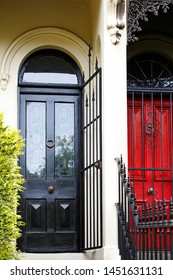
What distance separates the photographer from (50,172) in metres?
10.7

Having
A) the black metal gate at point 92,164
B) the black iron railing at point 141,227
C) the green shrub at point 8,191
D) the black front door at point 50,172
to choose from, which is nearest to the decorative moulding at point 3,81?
the black front door at point 50,172

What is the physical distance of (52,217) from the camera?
10.6 metres

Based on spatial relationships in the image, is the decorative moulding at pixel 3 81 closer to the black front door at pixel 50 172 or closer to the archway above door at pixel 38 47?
the archway above door at pixel 38 47

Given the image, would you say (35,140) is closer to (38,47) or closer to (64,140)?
(64,140)

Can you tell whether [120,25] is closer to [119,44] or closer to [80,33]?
[119,44]

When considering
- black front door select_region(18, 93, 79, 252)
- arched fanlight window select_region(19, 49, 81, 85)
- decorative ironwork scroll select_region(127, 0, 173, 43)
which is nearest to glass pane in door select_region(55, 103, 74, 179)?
black front door select_region(18, 93, 79, 252)

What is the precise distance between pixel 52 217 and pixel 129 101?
2.17m

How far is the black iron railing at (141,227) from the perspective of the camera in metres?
7.41

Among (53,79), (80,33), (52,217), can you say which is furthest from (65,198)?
(80,33)

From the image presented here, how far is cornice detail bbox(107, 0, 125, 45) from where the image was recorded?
961cm

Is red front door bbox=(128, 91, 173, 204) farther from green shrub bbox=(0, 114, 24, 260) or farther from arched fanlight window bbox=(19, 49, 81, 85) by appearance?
green shrub bbox=(0, 114, 24, 260)

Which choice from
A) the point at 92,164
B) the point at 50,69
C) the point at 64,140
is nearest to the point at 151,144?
the point at 64,140

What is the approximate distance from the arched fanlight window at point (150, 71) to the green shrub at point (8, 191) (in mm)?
2804
